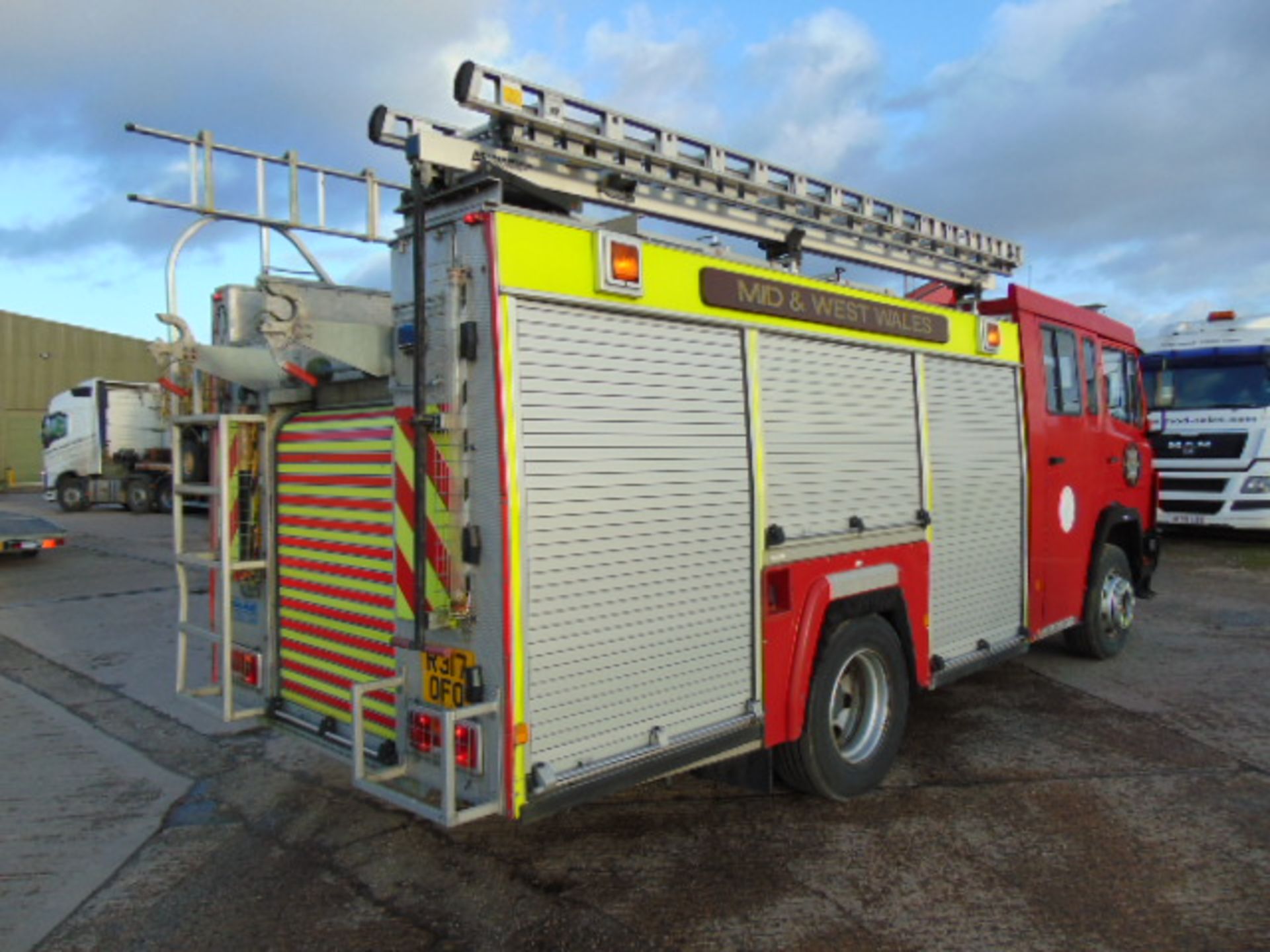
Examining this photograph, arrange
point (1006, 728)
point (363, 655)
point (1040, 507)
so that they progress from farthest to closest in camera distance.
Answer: point (1040, 507) → point (1006, 728) → point (363, 655)

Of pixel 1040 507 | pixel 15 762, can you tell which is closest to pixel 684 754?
pixel 1040 507

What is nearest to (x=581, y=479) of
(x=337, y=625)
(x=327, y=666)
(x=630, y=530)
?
(x=630, y=530)

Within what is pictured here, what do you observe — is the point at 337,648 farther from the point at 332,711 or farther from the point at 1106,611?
the point at 1106,611

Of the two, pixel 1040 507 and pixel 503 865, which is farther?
pixel 1040 507

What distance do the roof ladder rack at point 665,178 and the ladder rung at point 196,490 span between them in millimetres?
1744

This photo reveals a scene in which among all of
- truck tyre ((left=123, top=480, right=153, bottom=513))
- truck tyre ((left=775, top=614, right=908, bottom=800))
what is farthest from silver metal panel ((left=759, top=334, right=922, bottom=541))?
truck tyre ((left=123, top=480, right=153, bottom=513))

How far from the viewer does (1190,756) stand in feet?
17.6

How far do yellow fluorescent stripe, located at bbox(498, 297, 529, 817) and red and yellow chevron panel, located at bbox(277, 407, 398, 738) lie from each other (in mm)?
703

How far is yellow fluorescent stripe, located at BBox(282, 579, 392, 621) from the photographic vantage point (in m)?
3.91

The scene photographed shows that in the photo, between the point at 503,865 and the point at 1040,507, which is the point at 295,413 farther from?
the point at 1040,507

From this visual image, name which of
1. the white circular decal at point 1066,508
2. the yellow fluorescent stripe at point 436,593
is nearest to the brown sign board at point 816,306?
the yellow fluorescent stripe at point 436,593

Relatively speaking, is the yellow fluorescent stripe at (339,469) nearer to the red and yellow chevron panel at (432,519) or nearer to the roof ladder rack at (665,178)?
the red and yellow chevron panel at (432,519)

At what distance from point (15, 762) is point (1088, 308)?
26.5ft

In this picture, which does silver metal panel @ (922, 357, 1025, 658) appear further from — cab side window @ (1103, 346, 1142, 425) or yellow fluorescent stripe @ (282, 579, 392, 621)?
yellow fluorescent stripe @ (282, 579, 392, 621)
